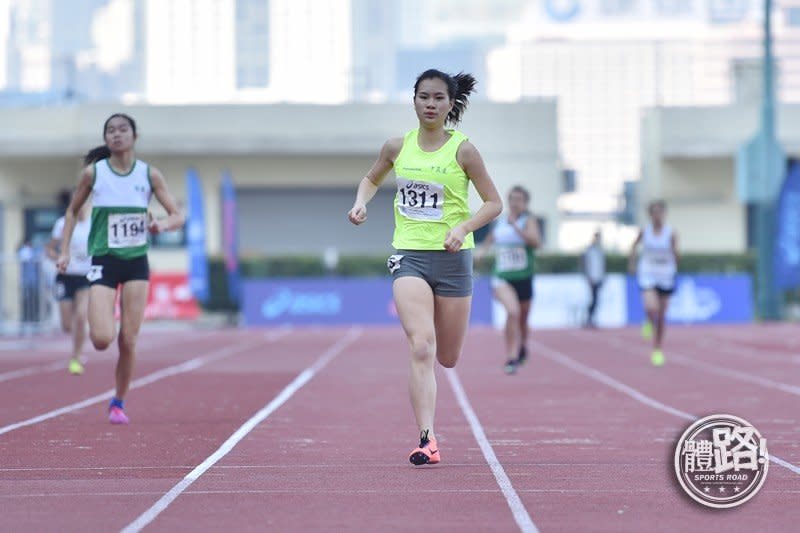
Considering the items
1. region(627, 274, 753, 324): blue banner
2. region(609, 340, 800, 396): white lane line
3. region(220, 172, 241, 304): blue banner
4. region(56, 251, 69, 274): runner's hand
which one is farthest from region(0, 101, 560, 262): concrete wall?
region(56, 251, 69, 274): runner's hand

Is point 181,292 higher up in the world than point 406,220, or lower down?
lower down

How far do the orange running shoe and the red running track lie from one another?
60 mm

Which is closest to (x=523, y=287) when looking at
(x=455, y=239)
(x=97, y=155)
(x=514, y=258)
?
(x=514, y=258)

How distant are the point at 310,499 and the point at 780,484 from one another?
97.7 inches

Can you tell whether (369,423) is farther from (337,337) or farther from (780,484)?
(337,337)

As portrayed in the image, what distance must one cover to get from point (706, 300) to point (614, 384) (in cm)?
2090

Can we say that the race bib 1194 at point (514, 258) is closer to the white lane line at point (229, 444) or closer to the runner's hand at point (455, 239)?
the white lane line at point (229, 444)

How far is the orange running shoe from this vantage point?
30.6ft

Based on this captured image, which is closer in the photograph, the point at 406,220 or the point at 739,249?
the point at 406,220

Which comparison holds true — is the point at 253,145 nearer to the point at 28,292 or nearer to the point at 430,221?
the point at 28,292

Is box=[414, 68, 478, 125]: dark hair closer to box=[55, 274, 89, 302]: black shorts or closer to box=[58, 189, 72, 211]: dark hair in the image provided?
box=[55, 274, 89, 302]: black shorts

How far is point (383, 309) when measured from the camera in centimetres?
3778

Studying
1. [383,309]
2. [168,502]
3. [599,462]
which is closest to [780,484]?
[599,462]

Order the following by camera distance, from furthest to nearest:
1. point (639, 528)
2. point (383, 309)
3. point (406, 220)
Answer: point (383, 309)
point (406, 220)
point (639, 528)
